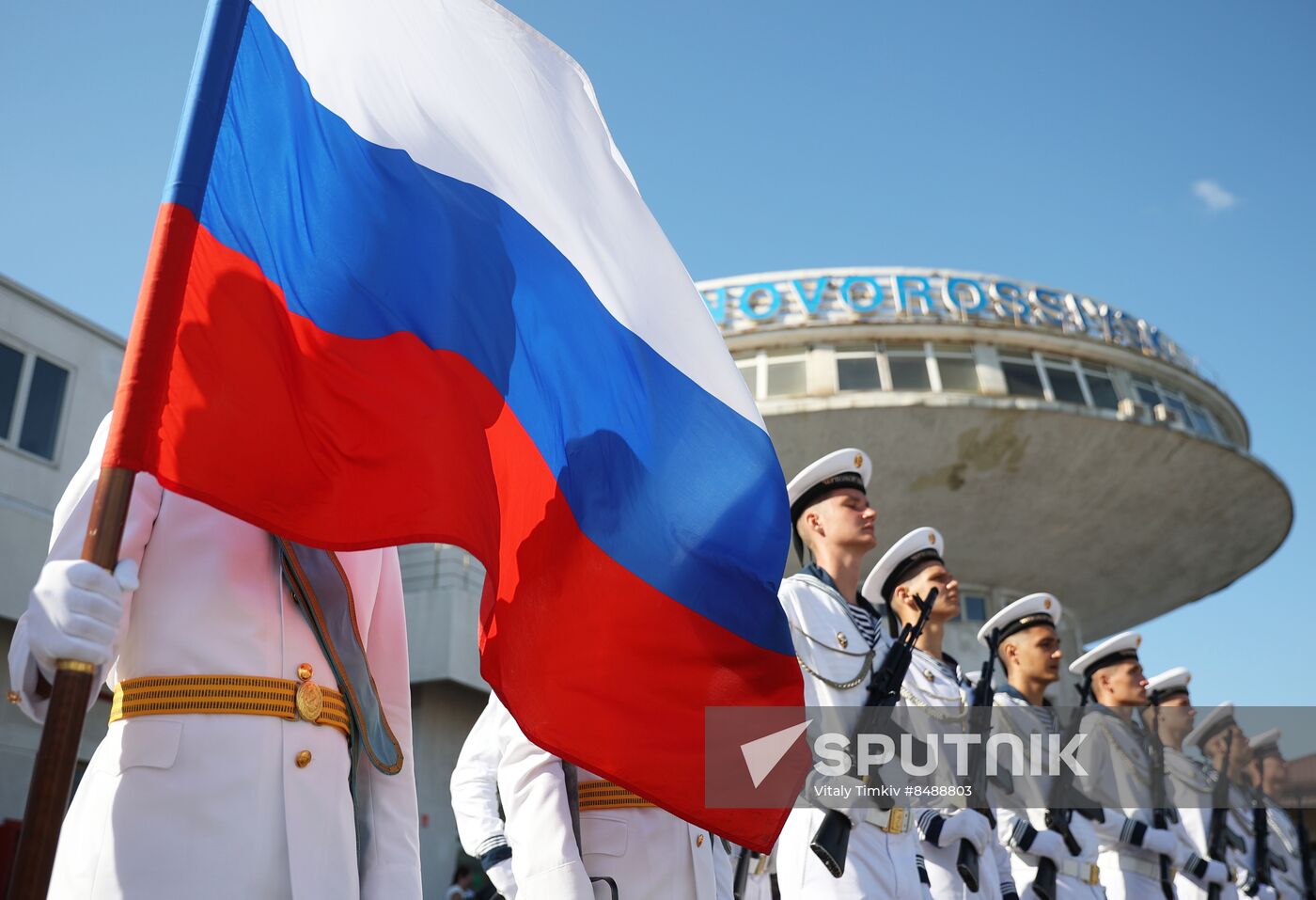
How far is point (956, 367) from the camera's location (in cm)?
2211

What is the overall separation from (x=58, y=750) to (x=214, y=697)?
587mm

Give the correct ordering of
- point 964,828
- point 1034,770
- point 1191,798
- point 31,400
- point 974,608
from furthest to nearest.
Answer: point 974,608
point 31,400
point 1191,798
point 1034,770
point 964,828

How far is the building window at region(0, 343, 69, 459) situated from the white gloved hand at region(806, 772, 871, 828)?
462 inches

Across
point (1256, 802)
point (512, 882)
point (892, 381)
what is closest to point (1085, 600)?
point (892, 381)

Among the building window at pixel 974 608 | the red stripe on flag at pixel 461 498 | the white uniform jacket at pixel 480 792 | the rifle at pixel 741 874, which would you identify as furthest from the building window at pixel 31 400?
the building window at pixel 974 608

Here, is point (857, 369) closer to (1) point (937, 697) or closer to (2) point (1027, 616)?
(2) point (1027, 616)

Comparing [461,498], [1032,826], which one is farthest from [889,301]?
[461,498]

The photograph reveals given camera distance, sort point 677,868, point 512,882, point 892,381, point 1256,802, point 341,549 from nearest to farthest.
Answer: point 341,549
point 677,868
point 512,882
point 1256,802
point 892,381

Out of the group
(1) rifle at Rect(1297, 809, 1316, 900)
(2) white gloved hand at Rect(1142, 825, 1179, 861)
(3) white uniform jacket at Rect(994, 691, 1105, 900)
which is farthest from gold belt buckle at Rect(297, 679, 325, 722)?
(1) rifle at Rect(1297, 809, 1316, 900)

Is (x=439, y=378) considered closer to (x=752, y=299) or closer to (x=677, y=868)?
(x=677, y=868)

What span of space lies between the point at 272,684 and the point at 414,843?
1.59ft

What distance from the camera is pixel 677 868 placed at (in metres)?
3.84

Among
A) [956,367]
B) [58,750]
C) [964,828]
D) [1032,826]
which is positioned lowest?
[58,750]

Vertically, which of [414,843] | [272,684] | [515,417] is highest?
[515,417]
